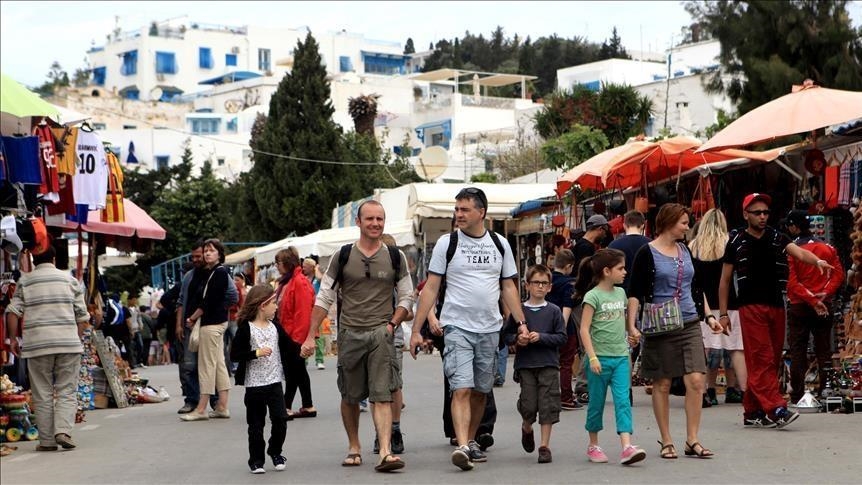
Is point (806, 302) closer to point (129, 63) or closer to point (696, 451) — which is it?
point (696, 451)

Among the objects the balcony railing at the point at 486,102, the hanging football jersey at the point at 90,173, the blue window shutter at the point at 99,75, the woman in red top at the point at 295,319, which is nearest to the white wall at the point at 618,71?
the balcony railing at the point at 486,102

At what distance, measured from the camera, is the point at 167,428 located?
43.4 ft

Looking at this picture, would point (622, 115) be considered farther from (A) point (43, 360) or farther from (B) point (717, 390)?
(A) point (43, 360)

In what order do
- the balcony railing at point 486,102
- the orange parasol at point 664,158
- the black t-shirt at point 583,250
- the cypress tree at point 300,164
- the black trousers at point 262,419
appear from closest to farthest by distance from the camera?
the black trousers at point 262,419 < the black t-shirt at point 583,250 < the orange parasol at point 664,158 < the cypress tree at point 300,164 < the balcony railing at point 486,102

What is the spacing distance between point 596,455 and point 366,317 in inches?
80.1

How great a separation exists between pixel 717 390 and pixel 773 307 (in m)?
3.92

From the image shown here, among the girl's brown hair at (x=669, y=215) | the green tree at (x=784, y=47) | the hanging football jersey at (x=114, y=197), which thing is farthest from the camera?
the green tree at (x=784, y=47)

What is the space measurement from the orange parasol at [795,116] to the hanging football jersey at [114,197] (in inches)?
315

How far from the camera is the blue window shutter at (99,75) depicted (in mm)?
120938

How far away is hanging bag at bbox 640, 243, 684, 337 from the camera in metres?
9.34

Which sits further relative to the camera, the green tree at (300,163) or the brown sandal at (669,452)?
the green tree at (300,163)

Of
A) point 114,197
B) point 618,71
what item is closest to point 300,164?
point 618,71

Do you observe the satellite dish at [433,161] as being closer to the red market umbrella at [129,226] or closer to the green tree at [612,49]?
the red market umbrella at [129,226]

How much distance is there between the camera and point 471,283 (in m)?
9.20
